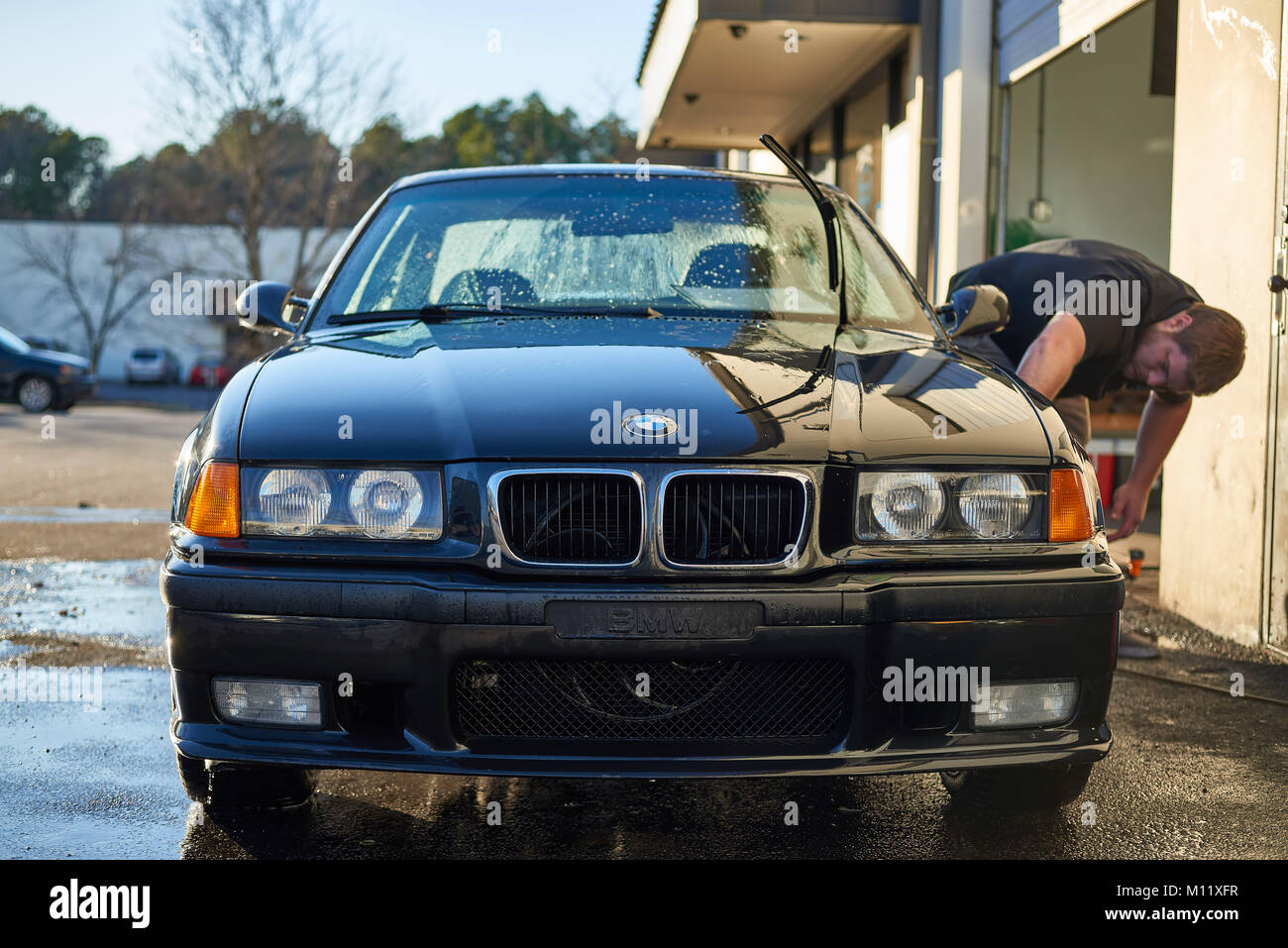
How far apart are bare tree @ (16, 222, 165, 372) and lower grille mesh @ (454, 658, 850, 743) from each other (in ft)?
163

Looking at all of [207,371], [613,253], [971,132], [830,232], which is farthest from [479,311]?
[207,371]

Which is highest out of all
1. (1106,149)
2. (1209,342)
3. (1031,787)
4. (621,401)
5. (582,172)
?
(1106,149)

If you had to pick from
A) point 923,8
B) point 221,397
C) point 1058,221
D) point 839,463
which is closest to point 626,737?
point 839,463

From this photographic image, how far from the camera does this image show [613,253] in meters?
3.62

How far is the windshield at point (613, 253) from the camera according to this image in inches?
137

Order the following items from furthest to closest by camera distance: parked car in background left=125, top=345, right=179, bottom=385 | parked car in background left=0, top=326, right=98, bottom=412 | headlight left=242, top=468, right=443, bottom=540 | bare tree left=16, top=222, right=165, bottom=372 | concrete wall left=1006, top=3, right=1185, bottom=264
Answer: bare tree left=16, top=222, right=165, bottom=372, parked car in background left=125, top=345, right=179, bottom=385, parked car in background left=0, top=326, right=98, bottom=412, concrete wall left=1006, top=3, right=1185, bottom=264, headlight left=242, top=468, right=443, bottom=540

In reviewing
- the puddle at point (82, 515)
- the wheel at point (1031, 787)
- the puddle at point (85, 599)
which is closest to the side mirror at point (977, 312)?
the wheel at point (1031, 787)

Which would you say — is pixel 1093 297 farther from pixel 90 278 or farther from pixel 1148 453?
pixel 90 278

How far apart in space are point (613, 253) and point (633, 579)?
4.78 feet

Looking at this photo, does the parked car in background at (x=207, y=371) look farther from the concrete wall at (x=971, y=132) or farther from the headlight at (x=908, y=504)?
the headlight at (x=908, y=504)

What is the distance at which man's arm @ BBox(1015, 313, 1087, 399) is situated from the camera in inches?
169

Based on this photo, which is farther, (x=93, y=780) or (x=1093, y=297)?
(x=1093, y=297)

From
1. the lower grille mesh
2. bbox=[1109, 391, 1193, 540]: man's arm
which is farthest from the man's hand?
the lower grille mesh

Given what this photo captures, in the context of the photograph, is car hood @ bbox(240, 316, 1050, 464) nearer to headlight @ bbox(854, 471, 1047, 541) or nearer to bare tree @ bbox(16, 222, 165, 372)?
headlight @ bbox(854, 471, 1047, 541)
